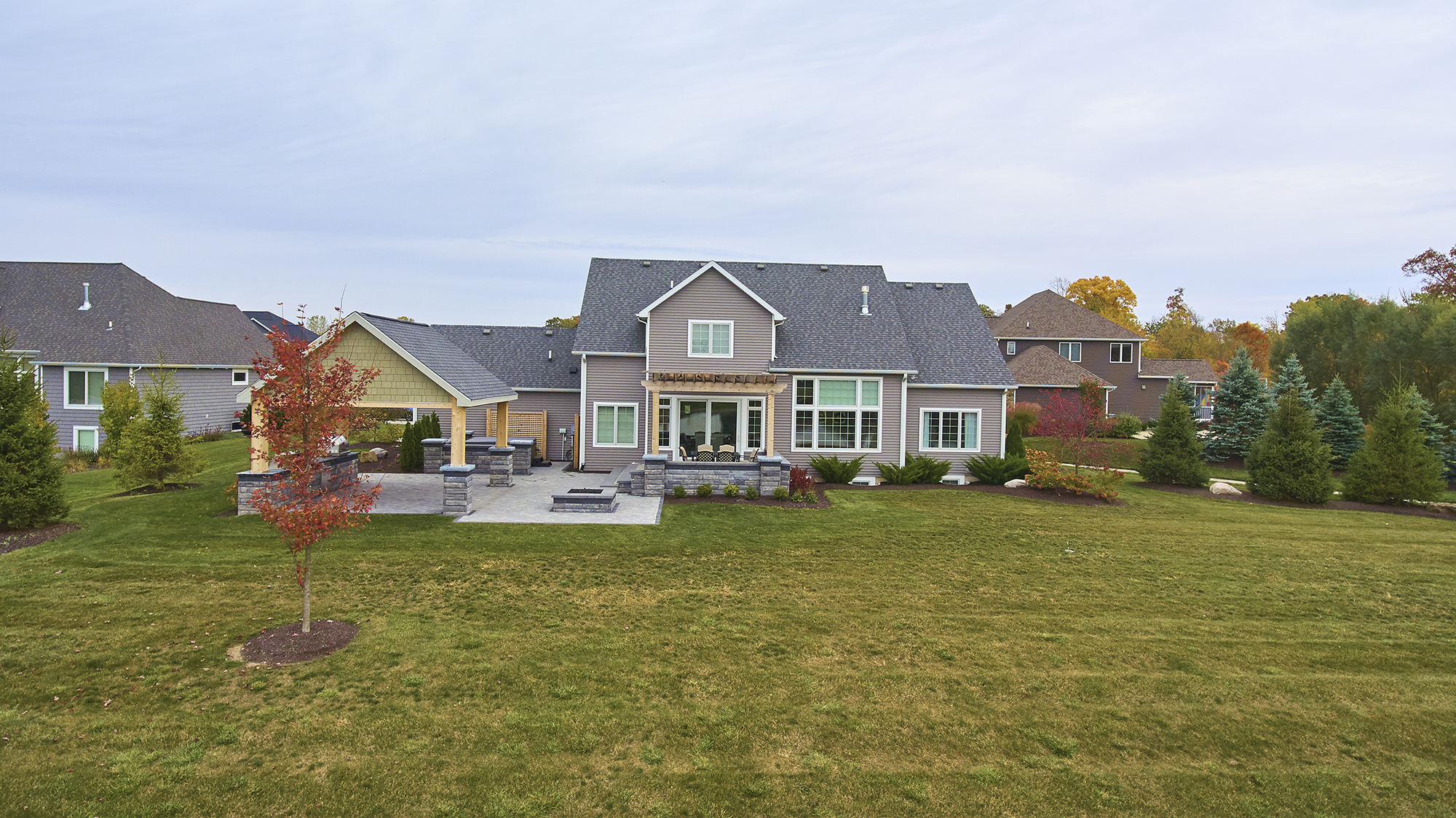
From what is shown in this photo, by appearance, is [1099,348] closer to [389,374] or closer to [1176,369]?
[1176,369]

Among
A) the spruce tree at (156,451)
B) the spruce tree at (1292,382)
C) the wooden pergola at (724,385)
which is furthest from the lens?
the spruce tree at (1292,382)

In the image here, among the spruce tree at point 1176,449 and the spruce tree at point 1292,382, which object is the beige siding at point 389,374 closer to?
the spruce tree at point 1176,449

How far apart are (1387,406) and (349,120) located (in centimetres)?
3089

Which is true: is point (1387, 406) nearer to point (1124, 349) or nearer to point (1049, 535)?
point (1049, 535)

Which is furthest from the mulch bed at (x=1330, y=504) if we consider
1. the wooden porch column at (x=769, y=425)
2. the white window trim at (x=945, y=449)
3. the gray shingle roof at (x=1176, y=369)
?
the gray shingle roof at (x=1176, y=369)

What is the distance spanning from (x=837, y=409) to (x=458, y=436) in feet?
37.1

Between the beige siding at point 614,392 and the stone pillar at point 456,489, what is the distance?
7.30m

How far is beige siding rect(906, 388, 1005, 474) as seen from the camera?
2244cm

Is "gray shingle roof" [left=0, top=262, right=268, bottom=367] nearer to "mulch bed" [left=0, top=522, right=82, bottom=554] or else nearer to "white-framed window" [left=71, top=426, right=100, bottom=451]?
"white-framed window" [left=71, top=426, right=100, bottom=451]

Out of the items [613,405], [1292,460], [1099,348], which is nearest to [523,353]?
[613,405]

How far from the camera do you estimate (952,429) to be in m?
22.7

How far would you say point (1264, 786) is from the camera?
5465 millimetres

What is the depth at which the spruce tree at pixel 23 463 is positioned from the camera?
12398mm

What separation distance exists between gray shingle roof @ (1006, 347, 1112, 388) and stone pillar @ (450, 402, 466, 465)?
29.5m
